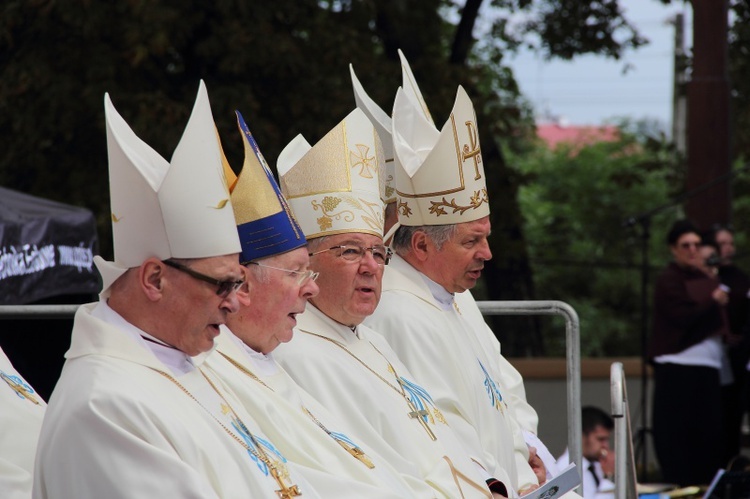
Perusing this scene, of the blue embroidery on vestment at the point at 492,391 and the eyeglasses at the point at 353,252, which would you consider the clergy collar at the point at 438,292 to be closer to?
the blue embroidery on vestment at the point at 492,391

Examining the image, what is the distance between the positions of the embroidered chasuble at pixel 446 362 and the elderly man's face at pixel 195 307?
204 centimetres

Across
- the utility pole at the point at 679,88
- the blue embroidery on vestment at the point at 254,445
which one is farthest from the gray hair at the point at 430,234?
the utility pole at the point at 679,88

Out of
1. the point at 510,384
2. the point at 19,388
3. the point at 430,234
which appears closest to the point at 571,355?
the point at 510,384

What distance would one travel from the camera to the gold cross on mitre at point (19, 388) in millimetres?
4246

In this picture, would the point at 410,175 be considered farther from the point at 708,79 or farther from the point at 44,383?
the point at 708,79

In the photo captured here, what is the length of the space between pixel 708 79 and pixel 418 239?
22.0 ft

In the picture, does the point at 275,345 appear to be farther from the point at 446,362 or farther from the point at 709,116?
the point at 709,116

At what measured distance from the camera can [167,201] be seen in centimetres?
329

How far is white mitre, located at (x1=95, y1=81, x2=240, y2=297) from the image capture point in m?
3.23

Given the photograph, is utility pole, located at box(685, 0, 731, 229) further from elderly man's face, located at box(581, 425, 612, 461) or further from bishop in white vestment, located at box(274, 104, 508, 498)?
bishop in white vestment, located at box(274, 104, 508, 498)

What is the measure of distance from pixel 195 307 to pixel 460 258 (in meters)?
2.40

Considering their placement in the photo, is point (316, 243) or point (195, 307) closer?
point (195, 307)

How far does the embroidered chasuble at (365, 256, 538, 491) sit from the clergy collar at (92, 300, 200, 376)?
6.52ft

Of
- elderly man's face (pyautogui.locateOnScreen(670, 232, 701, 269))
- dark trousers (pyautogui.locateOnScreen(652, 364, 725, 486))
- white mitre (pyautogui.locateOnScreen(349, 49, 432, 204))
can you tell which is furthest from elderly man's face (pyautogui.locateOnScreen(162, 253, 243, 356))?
dark trousers (pyautogui.locateOnScreen(652, 364, 725, 486))
